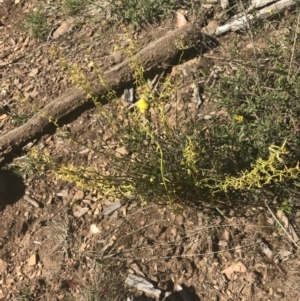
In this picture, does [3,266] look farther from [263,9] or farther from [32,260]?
[263,9]

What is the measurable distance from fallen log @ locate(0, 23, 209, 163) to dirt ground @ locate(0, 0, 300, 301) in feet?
0.32

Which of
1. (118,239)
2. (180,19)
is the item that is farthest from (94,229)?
(180,19)

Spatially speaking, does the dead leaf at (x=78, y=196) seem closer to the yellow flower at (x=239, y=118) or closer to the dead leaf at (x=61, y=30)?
the yellow flower at (x=239, y=118)

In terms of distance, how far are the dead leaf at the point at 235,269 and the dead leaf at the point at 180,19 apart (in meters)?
1.81

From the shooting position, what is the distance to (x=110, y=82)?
11.4 ft

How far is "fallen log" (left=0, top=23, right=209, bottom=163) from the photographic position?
346cm

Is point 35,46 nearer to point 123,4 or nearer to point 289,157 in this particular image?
point 123,4

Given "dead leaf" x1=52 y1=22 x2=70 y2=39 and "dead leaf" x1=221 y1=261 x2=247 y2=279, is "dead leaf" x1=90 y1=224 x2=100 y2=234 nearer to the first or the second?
"dead leaf" x1=221 y1=261 x2=247 y2=279

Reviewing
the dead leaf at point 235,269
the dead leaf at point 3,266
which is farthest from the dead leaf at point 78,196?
the dead leaf at point 235,269

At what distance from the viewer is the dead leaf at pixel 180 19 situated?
3666 millimetres

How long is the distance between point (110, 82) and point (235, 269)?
153 centimetres

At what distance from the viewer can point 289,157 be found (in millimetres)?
2764

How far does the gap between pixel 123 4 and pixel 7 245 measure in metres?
1.93

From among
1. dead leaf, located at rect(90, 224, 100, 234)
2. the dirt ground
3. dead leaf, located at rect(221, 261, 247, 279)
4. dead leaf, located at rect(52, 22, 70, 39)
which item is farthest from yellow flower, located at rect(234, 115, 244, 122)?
dead leaf, located at rect(52, 22, 70, 39)
